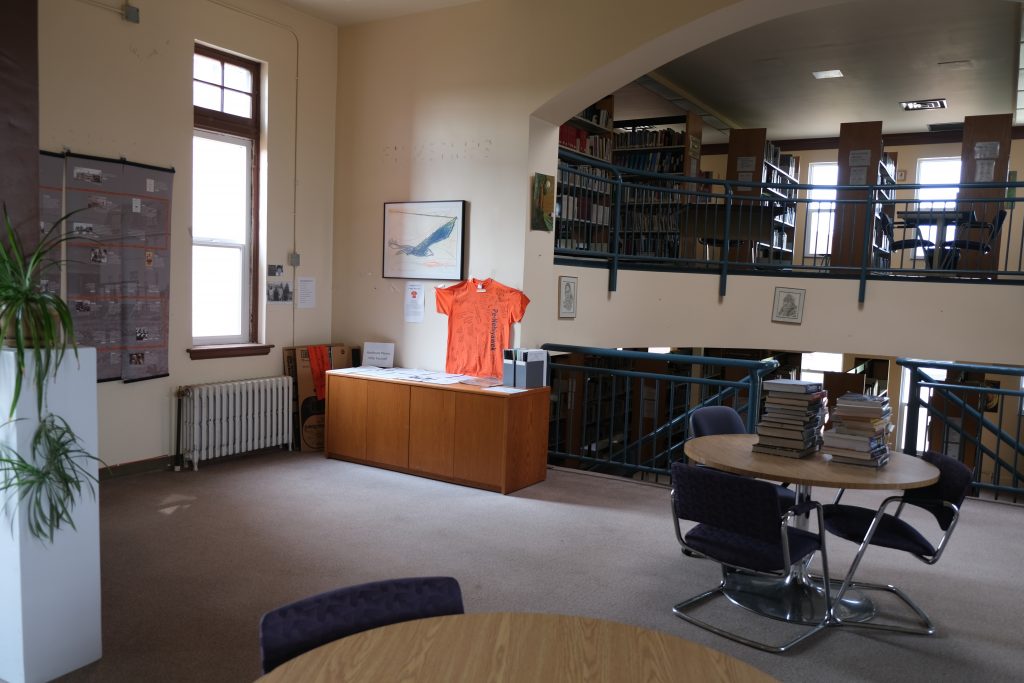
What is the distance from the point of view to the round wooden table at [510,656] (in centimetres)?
144

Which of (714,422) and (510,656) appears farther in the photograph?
(714,422)

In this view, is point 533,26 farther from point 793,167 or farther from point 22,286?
point 793,167

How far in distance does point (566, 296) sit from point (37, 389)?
4216 mm

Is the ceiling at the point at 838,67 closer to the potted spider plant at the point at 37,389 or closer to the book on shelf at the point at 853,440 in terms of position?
the potted spider plant at the point at 37,389

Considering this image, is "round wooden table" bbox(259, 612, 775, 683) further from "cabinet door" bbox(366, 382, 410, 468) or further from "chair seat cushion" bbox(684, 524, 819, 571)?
"cabinet door" bbox(366, 382, 410, 468)

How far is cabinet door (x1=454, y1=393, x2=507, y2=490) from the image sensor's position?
5.16 m

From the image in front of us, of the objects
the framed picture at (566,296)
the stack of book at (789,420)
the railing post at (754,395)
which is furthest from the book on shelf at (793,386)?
the framed picture at (566,296)

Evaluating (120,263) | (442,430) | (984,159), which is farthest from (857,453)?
(984,159)

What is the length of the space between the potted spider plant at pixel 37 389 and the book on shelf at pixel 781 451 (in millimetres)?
2857

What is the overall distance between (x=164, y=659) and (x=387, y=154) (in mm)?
4539

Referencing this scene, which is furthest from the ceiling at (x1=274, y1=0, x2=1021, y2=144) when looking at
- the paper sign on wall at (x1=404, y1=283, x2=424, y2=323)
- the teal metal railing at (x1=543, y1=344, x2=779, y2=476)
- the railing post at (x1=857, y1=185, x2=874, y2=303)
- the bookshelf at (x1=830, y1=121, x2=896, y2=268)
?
the teal metal railing at (x1=543, y1=344, x2=779, y2=476)

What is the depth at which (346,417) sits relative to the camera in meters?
5.96

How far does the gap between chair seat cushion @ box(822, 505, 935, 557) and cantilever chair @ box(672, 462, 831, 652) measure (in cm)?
22

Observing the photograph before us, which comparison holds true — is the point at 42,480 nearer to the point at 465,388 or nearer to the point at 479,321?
the point at 465,388
